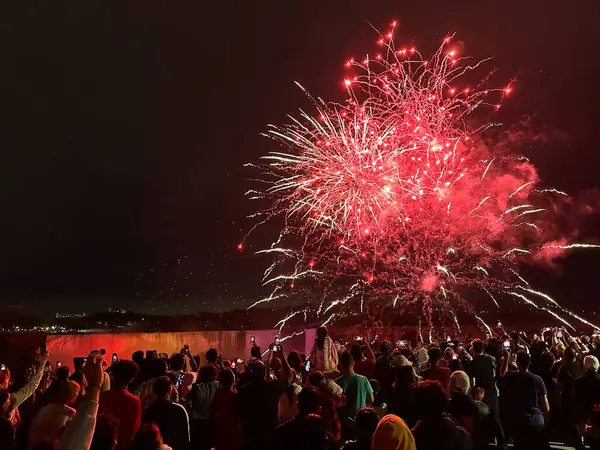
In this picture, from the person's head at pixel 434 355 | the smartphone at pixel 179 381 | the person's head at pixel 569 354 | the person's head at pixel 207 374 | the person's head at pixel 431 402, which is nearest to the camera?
the person's head at pixel 431 402

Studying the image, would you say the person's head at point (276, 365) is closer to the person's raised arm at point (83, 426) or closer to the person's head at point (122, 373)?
the person's head at point (122, 373)

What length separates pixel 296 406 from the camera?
6066 mm

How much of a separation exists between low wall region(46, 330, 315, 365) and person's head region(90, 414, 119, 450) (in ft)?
43.5

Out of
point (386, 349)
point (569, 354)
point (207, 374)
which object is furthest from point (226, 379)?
point (569, 354)

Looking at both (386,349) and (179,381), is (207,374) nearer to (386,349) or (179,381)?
(179,381)

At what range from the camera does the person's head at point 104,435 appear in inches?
133

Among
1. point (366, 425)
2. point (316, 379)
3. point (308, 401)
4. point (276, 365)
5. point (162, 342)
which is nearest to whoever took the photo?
point (366, 425)

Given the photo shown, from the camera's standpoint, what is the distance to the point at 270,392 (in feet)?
19.5

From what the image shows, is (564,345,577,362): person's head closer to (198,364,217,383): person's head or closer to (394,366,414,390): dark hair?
(394,366,414,390): dark hair

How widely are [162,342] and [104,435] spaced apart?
15236mm

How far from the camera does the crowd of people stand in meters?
3.58

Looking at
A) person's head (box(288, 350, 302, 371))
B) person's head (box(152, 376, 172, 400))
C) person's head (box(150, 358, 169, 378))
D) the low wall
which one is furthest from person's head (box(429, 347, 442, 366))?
the low wall

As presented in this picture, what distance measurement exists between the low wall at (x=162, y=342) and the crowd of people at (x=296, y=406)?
360 inches

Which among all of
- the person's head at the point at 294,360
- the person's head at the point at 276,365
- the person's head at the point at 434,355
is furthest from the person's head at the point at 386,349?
the person's head at the point at 276,365
